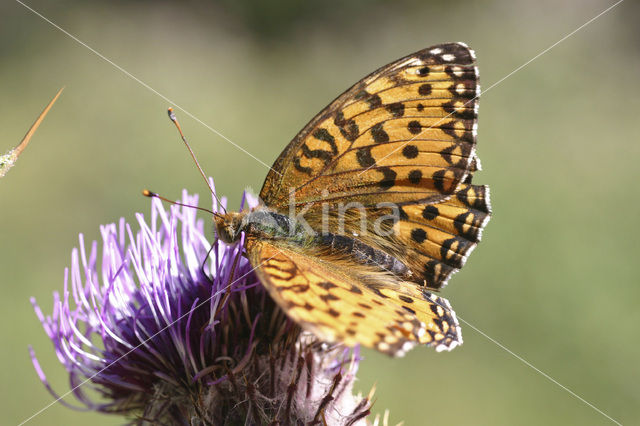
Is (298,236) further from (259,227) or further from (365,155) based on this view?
(365,155)

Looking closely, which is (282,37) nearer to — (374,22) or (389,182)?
(374,22)

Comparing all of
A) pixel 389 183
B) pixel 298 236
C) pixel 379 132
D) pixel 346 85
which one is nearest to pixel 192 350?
pixel 298 236

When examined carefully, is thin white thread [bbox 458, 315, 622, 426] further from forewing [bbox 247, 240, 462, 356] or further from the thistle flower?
forewing [bbox 247, 240, 462, 356]

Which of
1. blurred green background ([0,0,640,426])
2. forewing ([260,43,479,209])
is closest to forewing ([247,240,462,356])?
forewing ([260,43,479,209])

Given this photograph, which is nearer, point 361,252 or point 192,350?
point 192,350

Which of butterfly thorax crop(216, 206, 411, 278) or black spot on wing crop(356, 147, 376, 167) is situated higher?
black spot on wing crop(356, 147, 376, 167)

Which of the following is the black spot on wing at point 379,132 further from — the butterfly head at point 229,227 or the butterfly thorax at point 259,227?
the butterfly head at point 229,227
